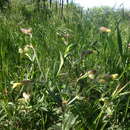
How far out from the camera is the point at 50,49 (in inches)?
75.0

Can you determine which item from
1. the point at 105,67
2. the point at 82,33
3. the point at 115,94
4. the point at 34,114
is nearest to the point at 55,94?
the point at 34,114

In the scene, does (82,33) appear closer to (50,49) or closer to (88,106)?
(50,49)

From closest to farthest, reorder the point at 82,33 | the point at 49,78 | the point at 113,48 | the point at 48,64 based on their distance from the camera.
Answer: the point at 49,78 < the point at 48,64 < the point at 113,48 < the point at 82,33

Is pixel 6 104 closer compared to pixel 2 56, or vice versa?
pixel 6 104

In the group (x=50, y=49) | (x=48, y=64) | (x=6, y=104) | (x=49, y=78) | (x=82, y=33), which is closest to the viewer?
(x=6, y=104)

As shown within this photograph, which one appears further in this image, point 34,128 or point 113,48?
point 113,48

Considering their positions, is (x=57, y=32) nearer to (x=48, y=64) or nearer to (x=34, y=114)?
(x=48, y=64)

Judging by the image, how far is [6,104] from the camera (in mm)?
1330

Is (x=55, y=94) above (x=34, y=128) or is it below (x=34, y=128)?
above

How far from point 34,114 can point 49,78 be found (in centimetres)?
23

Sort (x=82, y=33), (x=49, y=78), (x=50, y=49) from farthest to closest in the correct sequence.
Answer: (x=82, y=33) < (x=50, y=49) < (x=49, y=78)

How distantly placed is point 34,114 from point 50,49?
630mm

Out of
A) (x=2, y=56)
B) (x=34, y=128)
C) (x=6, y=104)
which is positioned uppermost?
(x=2, y=56)

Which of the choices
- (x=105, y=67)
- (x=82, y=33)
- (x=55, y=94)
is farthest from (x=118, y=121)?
(x=82, y=33)
